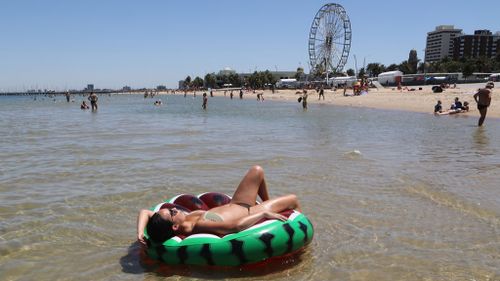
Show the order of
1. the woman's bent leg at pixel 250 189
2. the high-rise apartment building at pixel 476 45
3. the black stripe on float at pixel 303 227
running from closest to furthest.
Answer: the black stripe on float at pixel 303 227 → the woman's bent leg at pixel 250 189 → the high-rise apartment building at pixel 476 45

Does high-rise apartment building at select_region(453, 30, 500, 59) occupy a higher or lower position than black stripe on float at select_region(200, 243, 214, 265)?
higher

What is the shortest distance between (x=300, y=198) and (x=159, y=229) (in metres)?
2.83

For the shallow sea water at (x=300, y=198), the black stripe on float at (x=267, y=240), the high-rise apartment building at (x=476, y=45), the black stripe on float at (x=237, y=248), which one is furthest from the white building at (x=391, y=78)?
the high-rise apartment building at (x=476, y=45)

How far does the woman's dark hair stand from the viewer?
13.2 feet

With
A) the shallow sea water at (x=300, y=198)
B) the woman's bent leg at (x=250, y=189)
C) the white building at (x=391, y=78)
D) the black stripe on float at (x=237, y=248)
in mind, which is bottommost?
the shallow sea water at (x=300, y=198)

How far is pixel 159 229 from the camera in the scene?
401cm

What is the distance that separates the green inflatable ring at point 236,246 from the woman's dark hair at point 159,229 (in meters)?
0.05

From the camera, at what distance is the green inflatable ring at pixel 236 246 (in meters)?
3.85

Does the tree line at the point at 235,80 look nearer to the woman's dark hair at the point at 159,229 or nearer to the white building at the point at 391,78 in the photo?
the white building at the point at 391,78

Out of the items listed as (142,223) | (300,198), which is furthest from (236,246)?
(300,198)

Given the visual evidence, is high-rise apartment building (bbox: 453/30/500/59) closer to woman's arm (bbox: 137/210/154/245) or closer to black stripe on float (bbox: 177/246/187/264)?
woman's arm (bbox: 137/210/154/245)

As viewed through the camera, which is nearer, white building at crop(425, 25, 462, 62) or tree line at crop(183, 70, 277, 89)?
tree line at crop(183, 70, 277, 89)

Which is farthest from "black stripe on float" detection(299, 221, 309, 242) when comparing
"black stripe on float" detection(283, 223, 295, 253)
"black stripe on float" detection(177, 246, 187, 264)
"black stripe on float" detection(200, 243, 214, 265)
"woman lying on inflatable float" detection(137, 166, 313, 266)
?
"black stripe on float" detection(177, 246, 187, 264)

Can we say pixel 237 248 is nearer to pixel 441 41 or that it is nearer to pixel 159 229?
pixel 159 229
